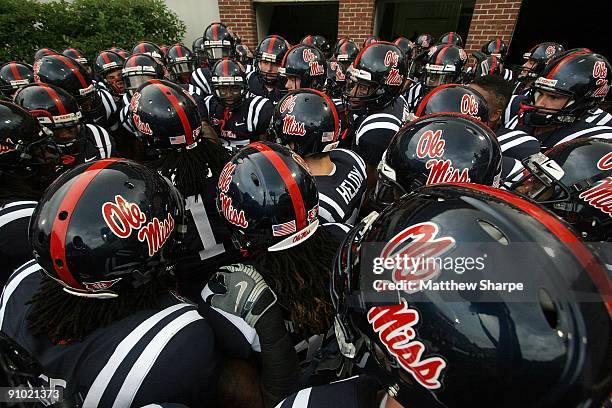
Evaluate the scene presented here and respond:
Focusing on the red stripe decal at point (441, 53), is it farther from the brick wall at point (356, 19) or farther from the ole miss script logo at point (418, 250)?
the ole miss script logo at point (418, 250)

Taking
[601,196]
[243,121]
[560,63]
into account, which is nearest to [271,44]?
[243,121]

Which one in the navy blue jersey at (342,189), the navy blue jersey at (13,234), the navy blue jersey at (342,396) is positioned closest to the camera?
the navy blue jersey at (342,396)

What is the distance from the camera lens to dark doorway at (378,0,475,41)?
1295 centimetres

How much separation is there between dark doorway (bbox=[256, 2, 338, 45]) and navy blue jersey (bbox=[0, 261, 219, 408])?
619 inches

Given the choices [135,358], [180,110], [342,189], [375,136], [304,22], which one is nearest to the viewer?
[135,358]

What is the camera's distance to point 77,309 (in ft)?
4.66

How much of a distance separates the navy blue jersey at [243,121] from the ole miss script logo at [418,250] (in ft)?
13.2

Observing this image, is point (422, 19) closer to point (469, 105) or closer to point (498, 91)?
point (498, 91)

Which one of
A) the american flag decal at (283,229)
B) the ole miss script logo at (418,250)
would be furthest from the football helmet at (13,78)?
the ole miss script logo at (418,250)

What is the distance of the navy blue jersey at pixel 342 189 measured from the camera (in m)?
2.46

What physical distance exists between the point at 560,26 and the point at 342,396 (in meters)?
17.3

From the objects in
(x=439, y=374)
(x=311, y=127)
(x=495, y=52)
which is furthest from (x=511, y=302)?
(x=495, y=52)

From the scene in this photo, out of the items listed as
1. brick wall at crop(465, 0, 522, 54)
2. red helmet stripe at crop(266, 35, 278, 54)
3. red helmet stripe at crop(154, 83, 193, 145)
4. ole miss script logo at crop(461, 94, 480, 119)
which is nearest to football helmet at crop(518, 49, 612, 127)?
ole miss script logo at crop(461, 94, 480, 119)

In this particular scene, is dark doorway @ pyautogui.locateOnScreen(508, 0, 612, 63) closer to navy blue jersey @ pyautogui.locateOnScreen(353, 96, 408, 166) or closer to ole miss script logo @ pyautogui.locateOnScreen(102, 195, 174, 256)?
navy blue jersey @ pyautogui.locateOnScreen(353, 96, 408, 166)
